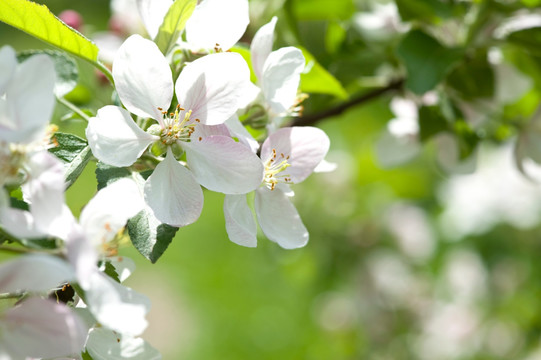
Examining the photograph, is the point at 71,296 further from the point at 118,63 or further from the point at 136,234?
the point at 118,63

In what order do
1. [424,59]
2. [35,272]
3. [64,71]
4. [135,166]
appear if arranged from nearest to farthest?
[35,272] → [135,166] → [64,71] → [424,59]

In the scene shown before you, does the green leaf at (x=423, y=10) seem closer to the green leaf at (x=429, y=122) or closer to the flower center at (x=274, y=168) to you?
the green leaf at (x=429, y=122)

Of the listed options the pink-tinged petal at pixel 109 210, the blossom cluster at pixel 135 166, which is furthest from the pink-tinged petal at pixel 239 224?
the pink-tinged petal at pixel 109 210

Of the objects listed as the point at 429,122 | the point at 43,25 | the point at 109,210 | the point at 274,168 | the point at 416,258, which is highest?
the point at 43,25

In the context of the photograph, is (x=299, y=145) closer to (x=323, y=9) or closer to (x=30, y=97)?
(x=30, y=97)

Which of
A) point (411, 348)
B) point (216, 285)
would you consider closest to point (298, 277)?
point (411, 348)

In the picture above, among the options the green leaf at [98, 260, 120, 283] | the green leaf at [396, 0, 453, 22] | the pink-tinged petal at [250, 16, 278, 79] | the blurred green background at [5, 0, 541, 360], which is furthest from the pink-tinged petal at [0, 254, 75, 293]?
the blurred green background at [5, 0, 541, 360]

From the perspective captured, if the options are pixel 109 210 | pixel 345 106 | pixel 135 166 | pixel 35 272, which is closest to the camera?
pixel 35 272

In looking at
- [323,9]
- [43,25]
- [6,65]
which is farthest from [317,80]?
[6,65]

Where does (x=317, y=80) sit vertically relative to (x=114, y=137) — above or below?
below
